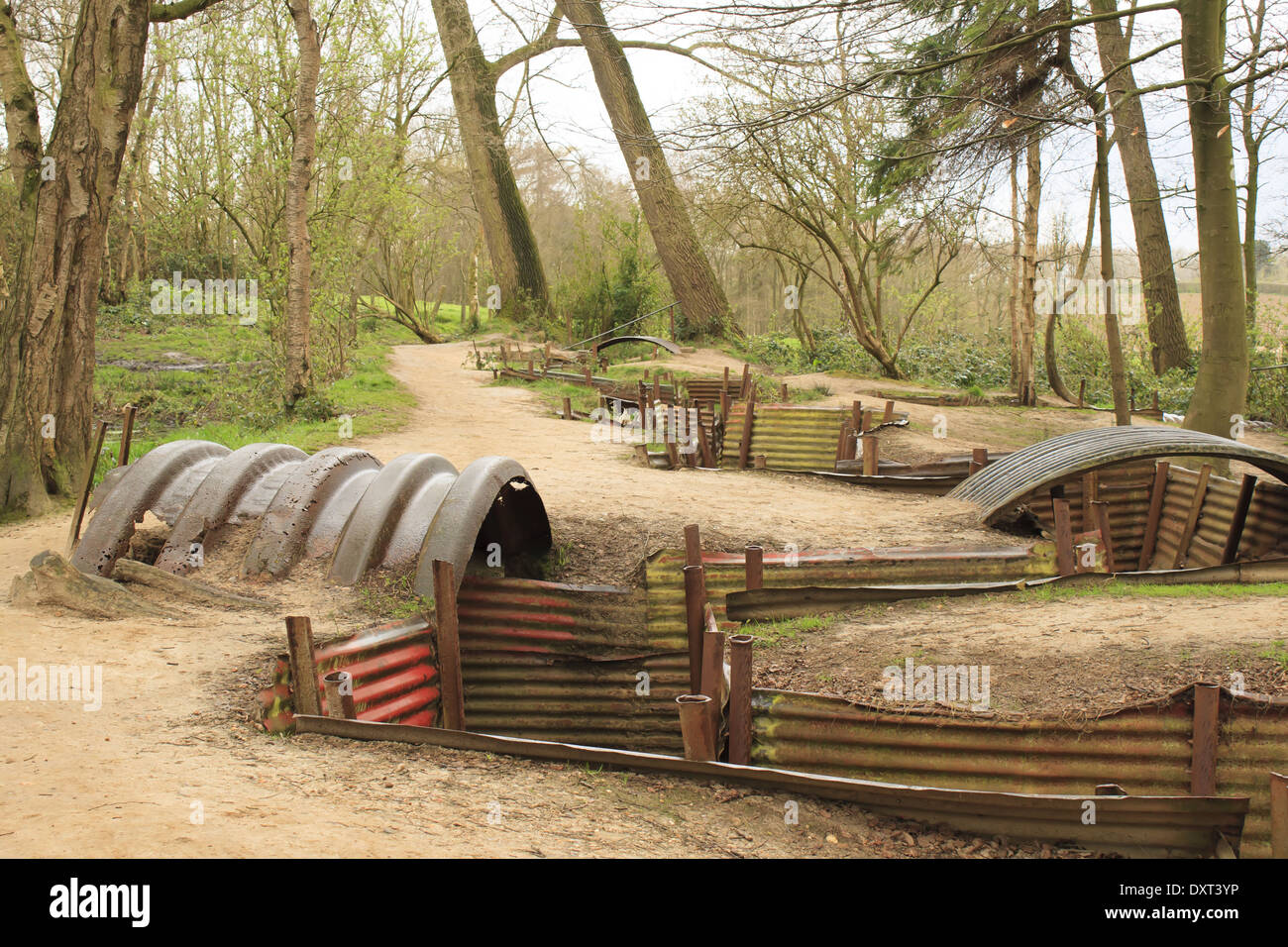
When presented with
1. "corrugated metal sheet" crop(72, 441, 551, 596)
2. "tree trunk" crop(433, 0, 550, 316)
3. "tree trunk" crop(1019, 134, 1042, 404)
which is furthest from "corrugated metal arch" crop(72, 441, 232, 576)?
"tree trunk" crop(433, 0, 550, 316)

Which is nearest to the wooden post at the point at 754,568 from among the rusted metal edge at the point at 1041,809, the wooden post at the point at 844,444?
the rusted metal edge at the point at 1041,809

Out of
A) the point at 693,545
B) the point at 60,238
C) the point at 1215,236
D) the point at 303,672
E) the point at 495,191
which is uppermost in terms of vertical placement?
the point at 495,191

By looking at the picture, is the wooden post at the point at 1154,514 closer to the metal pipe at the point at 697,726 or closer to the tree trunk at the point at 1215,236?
the tree trunk at the point at 1215,236

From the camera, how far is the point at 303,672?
4.47 metres

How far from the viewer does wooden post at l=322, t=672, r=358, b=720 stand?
15.1 ft

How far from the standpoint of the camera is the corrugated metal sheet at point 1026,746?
3531 millimetres

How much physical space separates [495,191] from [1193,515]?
26298 millimetres

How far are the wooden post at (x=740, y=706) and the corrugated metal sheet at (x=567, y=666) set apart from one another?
1495 mm

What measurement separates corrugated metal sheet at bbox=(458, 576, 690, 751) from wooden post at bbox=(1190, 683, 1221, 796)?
8.65ft

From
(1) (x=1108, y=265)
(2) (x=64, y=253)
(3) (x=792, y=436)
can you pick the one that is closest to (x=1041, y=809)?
(3) (x=792, y=436)

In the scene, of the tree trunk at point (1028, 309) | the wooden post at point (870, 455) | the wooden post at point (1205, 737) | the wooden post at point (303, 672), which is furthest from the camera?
the tree trunk at point (1028, 309)

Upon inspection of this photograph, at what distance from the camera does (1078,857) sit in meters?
3.26

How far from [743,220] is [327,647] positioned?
23.2 metres

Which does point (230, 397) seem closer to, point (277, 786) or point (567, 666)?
point (567, 666)
